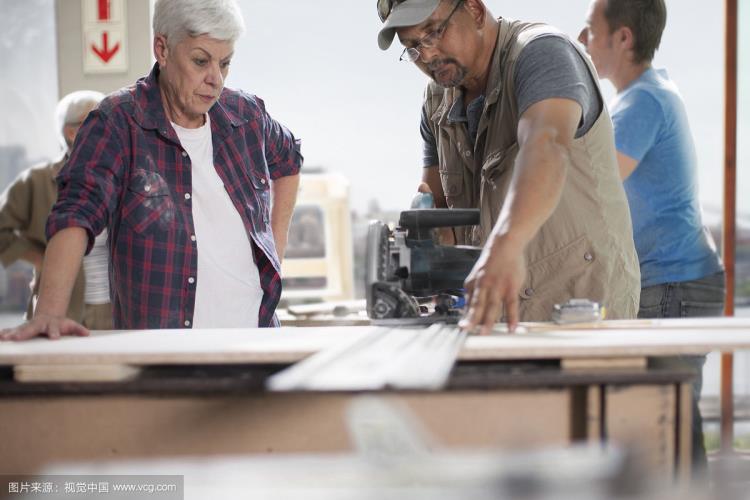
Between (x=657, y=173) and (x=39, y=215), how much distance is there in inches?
97.1

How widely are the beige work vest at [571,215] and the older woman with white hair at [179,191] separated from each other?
26.3 inches

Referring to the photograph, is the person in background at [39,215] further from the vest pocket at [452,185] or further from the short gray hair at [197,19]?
the vest pocket at [452,185]

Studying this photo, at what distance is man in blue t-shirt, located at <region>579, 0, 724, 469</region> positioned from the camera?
2371 mm

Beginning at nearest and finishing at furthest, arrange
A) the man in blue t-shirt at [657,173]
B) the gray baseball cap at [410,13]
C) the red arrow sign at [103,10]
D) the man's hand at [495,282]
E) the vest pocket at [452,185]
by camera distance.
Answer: the man's hand at [495,282]
the gray baseball cap at [410,13]
the vest pocket at [452,185]
the man in blue t-shirt at [657,173]
the red arrow sign at [103,10]

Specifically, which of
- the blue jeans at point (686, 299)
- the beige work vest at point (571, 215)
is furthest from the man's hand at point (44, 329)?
the blue jeans at point (686, 299)

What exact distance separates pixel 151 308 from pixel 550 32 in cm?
123

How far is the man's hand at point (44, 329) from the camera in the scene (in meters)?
1.59

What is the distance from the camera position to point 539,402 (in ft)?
4.35

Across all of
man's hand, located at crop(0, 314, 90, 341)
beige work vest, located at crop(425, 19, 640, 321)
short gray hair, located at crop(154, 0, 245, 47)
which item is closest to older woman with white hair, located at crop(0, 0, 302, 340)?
short gray hair, located at crop(154, 0, 245, 47)

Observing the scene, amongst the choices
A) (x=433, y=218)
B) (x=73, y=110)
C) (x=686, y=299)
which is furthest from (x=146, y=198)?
(x=686, y=299)

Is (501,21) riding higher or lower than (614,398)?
higher

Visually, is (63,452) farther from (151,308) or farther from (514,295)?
(514,295)

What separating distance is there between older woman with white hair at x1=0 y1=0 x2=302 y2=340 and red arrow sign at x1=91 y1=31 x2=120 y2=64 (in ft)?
6.22

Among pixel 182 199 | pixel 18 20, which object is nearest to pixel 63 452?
pixel 182 199
